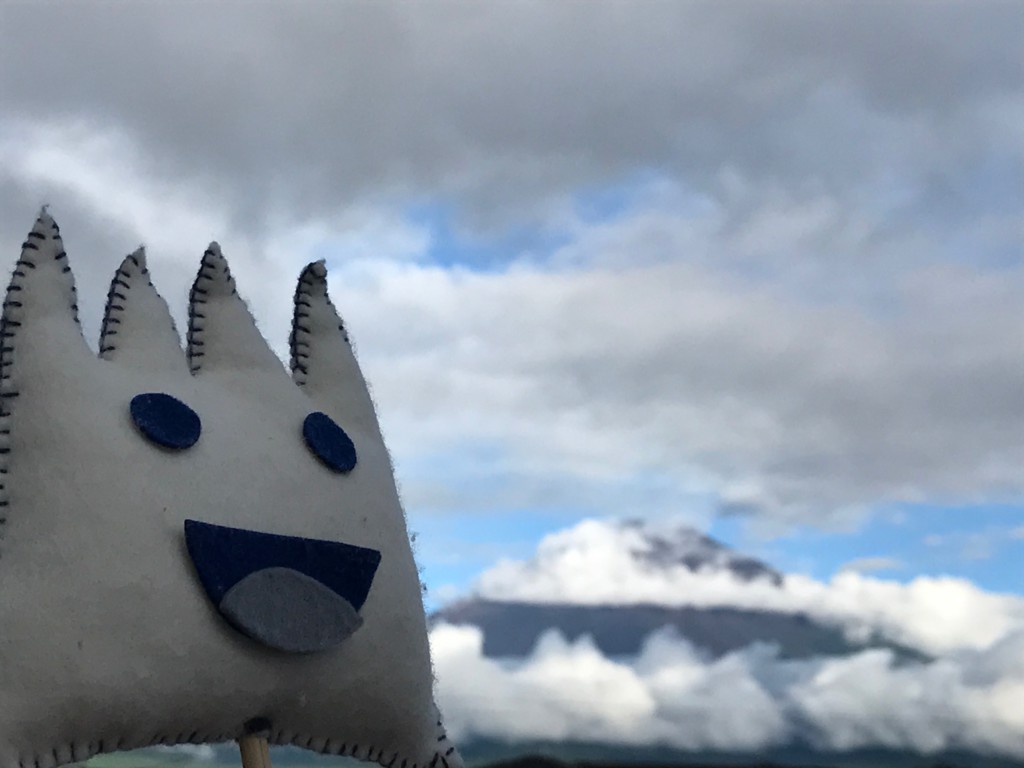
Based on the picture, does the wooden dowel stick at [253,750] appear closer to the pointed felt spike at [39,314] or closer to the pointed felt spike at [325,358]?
the pointed felt spike at [325,358]

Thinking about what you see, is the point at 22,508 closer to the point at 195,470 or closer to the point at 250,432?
the point at 195,470

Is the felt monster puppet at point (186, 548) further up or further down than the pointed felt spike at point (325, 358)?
further down

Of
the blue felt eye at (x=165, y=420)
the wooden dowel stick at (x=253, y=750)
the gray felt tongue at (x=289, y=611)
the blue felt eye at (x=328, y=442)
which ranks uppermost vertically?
the blue felt eye at (x=328, y=442)

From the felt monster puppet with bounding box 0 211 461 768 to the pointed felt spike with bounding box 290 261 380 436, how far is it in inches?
4.1

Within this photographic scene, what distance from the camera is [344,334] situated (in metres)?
4.89

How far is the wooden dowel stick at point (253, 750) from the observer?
4.02 meters

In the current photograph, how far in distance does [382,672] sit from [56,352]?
1523 mm

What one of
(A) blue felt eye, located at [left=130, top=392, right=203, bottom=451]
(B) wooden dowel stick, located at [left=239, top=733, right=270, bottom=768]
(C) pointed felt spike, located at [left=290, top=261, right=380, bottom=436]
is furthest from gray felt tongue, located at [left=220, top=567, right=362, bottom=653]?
(C) pointed felt spike, located at [left=290, top=261, right=380, bottom=436]

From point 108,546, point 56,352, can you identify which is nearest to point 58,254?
point 56,352

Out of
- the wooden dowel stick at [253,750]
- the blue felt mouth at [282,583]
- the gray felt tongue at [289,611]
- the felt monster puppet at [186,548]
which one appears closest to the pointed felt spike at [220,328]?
the felt monster puppet at [186,548]

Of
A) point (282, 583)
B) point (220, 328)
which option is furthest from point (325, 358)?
point (282, 583)

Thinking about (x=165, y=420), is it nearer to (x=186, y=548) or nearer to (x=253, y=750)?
(x=186, y=548)

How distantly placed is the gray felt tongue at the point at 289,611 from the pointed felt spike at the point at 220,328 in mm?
901

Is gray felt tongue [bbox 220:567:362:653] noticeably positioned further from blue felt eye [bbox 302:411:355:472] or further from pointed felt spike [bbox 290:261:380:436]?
pointed felt spike [bbox 290:261:380:436]
